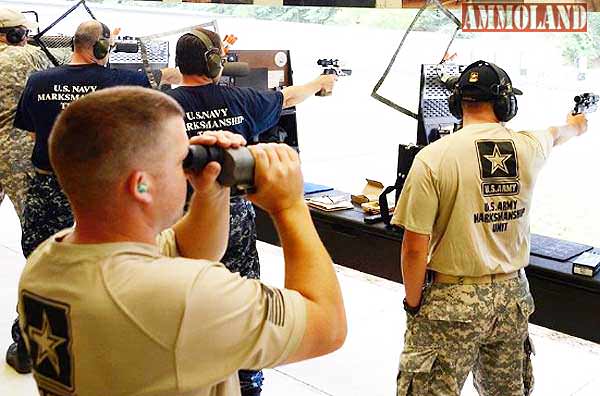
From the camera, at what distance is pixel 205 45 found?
9.82 ft

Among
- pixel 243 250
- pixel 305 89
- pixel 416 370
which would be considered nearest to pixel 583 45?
pixel 305 89

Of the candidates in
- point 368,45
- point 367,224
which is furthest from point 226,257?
point 368,45

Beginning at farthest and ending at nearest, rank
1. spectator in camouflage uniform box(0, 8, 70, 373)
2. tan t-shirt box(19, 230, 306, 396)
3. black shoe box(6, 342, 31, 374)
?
spectator in camouflage uniform box(0, 8, 70, 373) → black shoe box(6, 342, 31, 374) → tan t-shirt box(19, 230, 306, 396)

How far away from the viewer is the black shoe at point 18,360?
356cm

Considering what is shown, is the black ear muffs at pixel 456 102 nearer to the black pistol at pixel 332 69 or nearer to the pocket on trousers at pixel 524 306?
the pocket on trousers at pixel 524 306

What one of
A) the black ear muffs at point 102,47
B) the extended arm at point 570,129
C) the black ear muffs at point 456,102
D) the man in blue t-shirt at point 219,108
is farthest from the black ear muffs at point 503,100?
the black ear muffs at point 102,47

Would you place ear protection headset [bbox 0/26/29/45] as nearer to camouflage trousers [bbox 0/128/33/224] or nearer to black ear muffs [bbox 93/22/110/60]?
camouflage trousers [bbox 0/128/33/224]

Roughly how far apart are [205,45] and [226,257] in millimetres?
910

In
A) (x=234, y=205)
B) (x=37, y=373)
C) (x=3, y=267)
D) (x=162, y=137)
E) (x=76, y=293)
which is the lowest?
(x=3, y=267)

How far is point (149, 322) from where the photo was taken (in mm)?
1095

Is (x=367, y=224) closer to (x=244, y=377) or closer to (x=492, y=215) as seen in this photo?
(x=244, y=377)

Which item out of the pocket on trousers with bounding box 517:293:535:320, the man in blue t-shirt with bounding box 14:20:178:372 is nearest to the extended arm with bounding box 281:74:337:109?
the man in blue t-shirt with bounding box 14:20:178:372

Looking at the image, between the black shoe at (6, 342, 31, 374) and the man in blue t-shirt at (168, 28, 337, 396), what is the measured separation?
1250 mm

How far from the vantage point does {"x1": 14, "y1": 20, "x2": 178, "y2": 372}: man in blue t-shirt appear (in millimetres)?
3271
